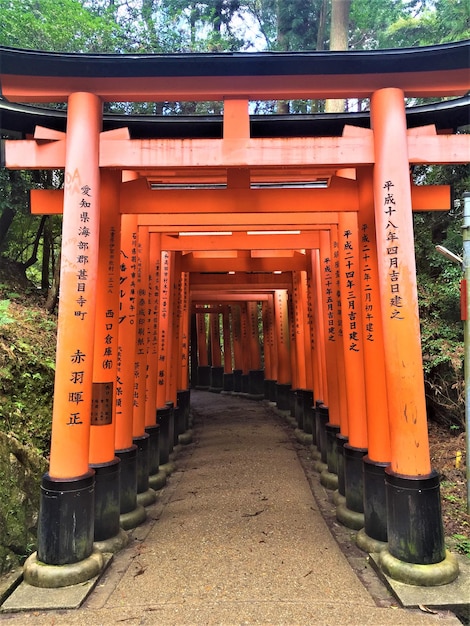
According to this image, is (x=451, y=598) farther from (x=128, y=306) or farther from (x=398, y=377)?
(x=128, y=306)

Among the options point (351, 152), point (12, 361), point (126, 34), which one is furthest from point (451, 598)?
point (126, 34)

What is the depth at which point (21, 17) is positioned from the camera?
9141 millimetres

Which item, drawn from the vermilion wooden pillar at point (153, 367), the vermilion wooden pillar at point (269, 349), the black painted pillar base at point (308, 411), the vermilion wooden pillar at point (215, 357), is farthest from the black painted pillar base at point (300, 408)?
the vermilion wooden pillar at point (215, 357)

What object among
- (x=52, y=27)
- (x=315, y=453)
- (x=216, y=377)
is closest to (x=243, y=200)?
(x=315, y=453)

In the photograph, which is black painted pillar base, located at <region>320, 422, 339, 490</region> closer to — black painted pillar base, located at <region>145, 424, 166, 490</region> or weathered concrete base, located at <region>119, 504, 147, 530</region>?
black painted pillar base, located at <region>145, 424, 166, 490</region>

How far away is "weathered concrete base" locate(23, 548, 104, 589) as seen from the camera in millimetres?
3498

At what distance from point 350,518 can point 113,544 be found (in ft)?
8.26

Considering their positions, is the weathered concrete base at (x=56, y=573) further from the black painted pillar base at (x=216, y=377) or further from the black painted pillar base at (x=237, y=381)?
the black painted pillar base at (x=216, y=377)

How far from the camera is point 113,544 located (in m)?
4.25

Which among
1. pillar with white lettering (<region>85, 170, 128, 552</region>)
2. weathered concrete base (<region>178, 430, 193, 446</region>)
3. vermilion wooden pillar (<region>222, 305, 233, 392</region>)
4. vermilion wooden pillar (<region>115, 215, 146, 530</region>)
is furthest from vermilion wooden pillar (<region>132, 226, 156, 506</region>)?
vermilion wooden pillar (<region>222, 305, 233, 392</region>)

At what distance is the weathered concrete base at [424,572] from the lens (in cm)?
340

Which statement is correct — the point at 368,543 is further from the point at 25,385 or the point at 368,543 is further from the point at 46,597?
the point at 25,385

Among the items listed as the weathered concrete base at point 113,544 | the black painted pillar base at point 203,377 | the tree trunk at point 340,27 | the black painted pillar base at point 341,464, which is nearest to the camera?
the weathered concrete base at point 113,544

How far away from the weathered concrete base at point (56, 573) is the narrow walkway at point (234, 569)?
168 millimetres
